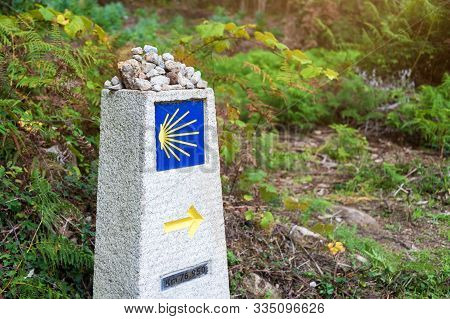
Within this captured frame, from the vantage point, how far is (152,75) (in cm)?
279

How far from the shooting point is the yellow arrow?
9.39ft

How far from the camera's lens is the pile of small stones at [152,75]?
273cm

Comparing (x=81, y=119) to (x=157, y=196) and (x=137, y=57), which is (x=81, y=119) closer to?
(x=137, y=57)

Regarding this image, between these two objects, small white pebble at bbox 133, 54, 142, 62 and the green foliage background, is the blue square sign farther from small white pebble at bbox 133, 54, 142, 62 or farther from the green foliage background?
the green foliage background

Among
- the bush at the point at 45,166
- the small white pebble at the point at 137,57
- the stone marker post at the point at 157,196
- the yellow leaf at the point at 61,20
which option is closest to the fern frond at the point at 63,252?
the bush at the point at 45,166

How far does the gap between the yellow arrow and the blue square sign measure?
10.4 inches

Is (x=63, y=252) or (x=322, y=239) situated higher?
(x=63, y=252)

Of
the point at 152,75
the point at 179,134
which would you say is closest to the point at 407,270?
the point at 179,134

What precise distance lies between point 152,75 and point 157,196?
0.61 metres

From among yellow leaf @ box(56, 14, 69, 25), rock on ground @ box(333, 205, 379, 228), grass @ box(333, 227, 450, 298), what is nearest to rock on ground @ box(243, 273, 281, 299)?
grass @ box(333, 227, 450, 298)

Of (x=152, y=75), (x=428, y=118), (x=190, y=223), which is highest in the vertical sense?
(x=152, y=75)

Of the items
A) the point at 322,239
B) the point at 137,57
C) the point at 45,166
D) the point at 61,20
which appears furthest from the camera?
the point at 322,239

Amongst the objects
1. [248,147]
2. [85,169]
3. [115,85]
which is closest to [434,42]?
[248,147]

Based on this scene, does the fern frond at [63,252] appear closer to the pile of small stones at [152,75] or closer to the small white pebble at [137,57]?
the pile of small stones at [152,75]
